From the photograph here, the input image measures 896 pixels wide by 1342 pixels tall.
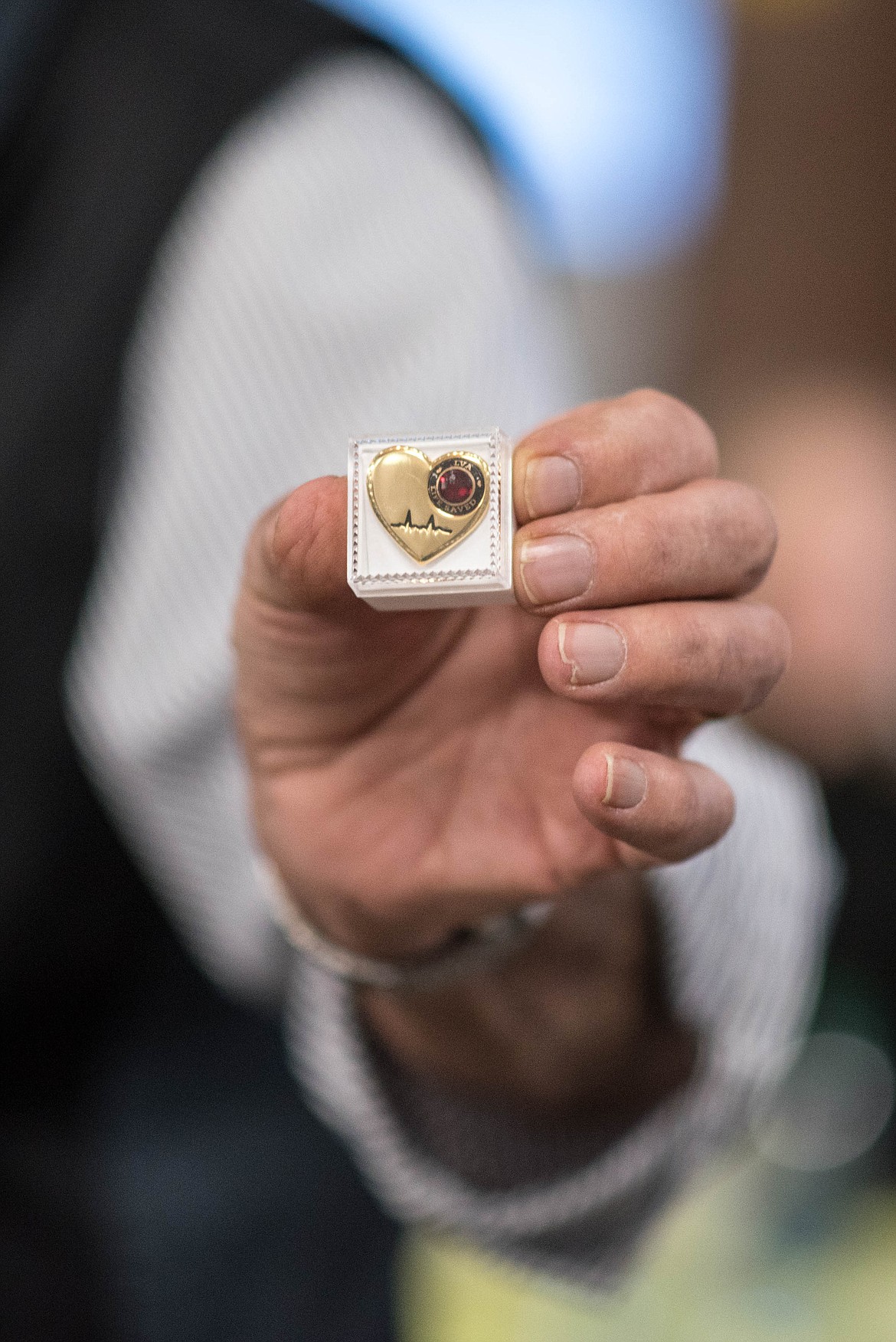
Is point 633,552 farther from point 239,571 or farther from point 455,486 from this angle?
point 239,571

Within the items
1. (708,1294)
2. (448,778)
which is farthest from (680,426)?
(708,1294)

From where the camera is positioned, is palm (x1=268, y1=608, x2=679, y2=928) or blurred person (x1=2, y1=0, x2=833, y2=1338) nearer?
palm (x1=268, y1=608, x2=679, y2=928)

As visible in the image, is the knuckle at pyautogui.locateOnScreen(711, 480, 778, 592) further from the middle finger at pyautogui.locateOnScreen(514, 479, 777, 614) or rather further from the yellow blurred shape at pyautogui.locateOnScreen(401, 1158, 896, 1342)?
the yellow blurred shape at pyautogui.locateOnScreen(401, 1158, 896, 1342)

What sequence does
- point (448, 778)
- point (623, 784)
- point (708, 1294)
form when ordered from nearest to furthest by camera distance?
point (623, 784), point (448, 778), point (708, 1294)

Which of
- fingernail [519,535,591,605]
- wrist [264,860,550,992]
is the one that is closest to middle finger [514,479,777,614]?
fingernail [519,535,591,605]

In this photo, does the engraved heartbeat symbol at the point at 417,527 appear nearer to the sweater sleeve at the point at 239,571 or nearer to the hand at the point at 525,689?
the hand at the point at 525,689

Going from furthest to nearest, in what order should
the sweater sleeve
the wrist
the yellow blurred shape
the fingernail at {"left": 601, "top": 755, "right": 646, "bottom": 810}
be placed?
the yellow blurred shape → the sweater sleeve → the wrist → the fingernail at {"left": 601, "top": 755, "right": 646, "bottom": 810}

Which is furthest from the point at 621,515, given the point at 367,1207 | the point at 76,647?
the point at 367,1207
